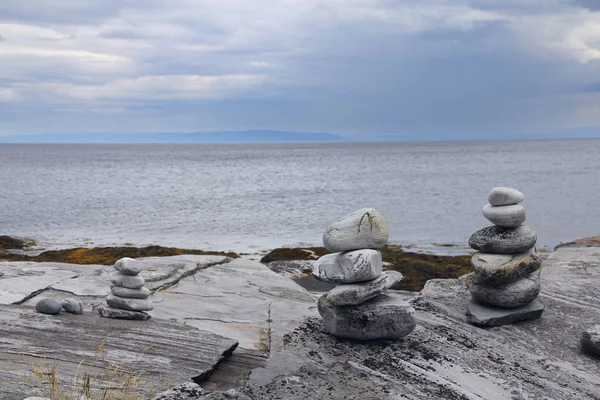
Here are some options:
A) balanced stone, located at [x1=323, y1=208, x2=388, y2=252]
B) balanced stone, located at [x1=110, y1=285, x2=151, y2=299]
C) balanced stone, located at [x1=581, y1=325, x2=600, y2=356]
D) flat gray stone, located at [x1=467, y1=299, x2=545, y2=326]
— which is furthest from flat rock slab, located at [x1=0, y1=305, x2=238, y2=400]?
balanced stone, located at [x1=581, y1=325, x2=600, y2=356]

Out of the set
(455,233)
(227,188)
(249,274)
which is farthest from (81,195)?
(249,274)

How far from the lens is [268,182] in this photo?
6988cm

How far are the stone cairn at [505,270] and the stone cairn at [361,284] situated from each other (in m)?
2.07

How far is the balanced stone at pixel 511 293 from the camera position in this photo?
32.1ft

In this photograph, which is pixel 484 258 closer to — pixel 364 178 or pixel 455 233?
pixel 455 233

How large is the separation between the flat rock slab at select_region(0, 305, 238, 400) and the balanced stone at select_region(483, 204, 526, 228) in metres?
4.27

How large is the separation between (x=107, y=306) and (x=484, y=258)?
5.50m

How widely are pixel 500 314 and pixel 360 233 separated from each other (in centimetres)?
294

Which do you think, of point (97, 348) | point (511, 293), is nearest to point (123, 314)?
point (97, 348)

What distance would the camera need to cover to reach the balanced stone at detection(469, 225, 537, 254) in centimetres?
991

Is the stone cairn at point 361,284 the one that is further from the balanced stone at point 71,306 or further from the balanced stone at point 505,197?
the balanced stone at point 71,306

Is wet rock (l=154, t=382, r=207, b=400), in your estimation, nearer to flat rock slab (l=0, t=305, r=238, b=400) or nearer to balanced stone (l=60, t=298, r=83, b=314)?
flat rock slab (l=0, t=305, r=238, b=400)

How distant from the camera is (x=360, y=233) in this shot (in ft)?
27.0

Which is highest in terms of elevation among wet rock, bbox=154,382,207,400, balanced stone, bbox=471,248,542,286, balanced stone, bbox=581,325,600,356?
balanced stone, bbox=471,248,542,286
